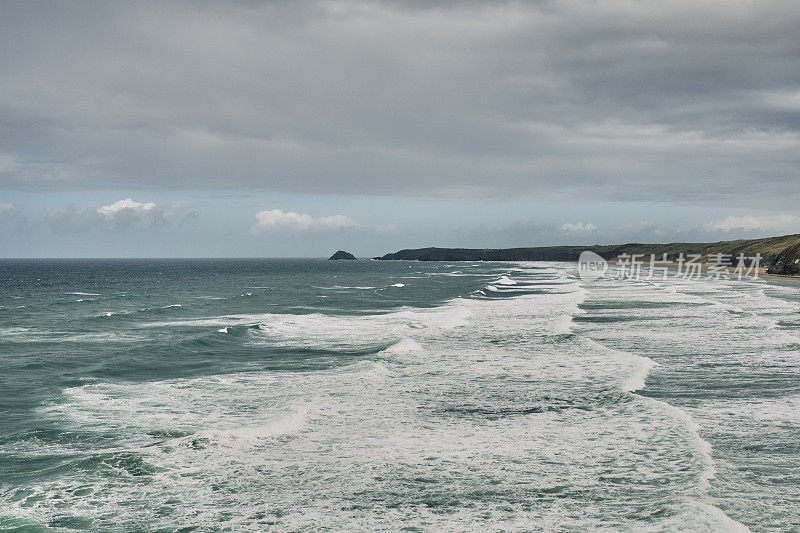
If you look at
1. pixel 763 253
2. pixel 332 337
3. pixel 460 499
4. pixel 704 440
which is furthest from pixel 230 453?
pixel 763 253

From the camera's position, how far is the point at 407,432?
45.0 feet

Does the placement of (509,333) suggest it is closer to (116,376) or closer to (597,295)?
(116,376)

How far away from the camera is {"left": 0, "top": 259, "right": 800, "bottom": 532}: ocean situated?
9648 millimetres

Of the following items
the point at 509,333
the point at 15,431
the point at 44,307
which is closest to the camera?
the point at 15,431

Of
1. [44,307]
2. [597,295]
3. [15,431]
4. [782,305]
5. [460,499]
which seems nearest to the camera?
[460,499]

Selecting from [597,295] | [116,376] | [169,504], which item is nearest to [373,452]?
[169,504]

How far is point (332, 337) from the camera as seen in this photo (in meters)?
30.2

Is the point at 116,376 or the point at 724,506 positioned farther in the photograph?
the point at 116,376

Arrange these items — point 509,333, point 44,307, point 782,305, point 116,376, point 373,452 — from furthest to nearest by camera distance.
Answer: point 44,307 → point 782,305 → point 509,333 → point 116,376 → point 373,452

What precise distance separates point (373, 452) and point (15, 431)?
8.50 metres

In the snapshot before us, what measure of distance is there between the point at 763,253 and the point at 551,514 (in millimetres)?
141951

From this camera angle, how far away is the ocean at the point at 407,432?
965 cm

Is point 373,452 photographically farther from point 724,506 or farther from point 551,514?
point 724,506

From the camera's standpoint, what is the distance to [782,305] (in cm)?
4191
